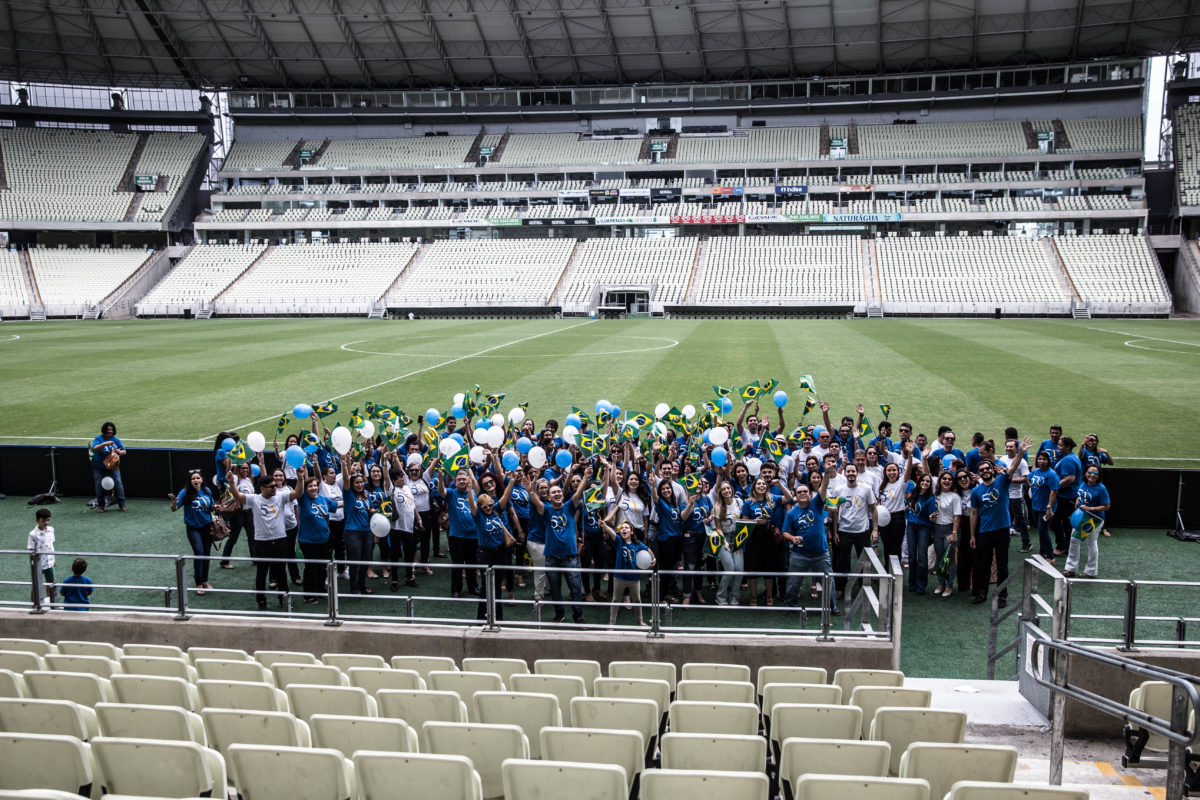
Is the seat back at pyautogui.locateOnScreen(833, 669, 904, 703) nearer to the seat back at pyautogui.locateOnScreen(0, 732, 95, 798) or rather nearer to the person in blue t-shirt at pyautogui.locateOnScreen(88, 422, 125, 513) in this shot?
the seat back at pyautogui.locateOnScreen(0, 732, 95, 798)

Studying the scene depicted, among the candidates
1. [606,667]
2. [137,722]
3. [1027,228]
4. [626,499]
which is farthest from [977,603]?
[1027,228]

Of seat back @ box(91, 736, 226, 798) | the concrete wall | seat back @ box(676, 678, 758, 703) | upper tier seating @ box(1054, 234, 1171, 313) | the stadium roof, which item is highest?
the stadium roof

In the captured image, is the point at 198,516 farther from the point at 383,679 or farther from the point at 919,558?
the point at 919,558

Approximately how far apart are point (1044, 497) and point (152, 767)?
11.3 metres

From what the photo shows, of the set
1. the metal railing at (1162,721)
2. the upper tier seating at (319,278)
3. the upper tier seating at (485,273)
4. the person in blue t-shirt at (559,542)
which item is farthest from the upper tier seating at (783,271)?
the metal railing at (1162,721)

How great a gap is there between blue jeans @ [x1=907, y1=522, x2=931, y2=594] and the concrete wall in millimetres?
3454

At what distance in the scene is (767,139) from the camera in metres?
73.6

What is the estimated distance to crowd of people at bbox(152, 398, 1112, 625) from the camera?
9.86m

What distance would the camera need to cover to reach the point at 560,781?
4234 mm

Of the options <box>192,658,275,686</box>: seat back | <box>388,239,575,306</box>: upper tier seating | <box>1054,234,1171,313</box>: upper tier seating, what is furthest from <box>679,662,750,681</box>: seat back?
<box>1054,234,1171,313</box>: upper tier seating

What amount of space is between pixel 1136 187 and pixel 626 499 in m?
67.7

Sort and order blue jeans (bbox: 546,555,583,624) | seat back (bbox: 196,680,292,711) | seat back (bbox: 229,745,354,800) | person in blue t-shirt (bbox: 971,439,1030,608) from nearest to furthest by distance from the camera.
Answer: seat back (bbox: 229,745,354,800) → seat back (bbox: 196,680,292,711) → blue jeans (bbox: 546,555,583,624) → person in blue t-shirt (bbox: 971,439,1030,608)

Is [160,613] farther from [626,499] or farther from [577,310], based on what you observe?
[577,310]

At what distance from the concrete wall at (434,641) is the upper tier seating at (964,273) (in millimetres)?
53556
